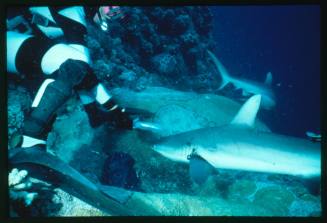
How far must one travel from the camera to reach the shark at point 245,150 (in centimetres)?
300

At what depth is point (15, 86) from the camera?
3.70 m

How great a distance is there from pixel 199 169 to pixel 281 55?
142 feet

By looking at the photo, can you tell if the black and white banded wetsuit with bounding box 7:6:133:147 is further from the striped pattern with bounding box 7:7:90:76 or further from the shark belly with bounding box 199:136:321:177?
the shark belly with bounding box 199:136:321:177

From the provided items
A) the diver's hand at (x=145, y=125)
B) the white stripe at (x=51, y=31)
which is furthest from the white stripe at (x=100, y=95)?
the white stripe at (x=51, y=31)

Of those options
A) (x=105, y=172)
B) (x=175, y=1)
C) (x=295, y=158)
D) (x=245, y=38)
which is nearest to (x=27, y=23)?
(x=175, y=1)

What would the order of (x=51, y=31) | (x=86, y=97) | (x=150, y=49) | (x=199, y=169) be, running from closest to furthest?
1. (x=199, y=169)
2. (x=86, y=97)
3. (x=51, y=31)
4. (x=150, y=49)

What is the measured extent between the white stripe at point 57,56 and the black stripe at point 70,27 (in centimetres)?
38

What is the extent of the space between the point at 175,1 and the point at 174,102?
1.74 meters

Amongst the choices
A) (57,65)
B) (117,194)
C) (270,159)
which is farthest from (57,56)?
(270,159)

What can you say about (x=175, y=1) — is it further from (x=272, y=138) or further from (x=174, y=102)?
(x=272, y=138)

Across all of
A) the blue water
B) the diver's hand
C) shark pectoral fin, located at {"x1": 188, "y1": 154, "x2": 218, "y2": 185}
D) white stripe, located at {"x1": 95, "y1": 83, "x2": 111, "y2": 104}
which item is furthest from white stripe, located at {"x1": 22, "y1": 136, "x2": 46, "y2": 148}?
the blue water

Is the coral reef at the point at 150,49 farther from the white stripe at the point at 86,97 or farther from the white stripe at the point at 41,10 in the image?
the white stripe at the point at 41,10

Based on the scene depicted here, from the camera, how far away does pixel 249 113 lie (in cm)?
334

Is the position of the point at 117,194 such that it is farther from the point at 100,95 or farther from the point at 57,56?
the point at 57,56
